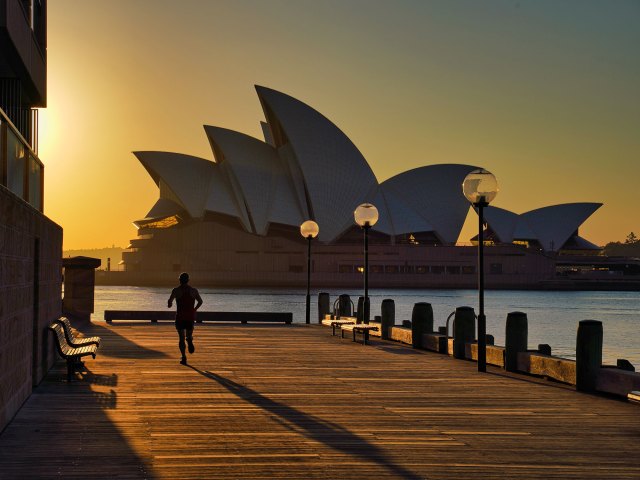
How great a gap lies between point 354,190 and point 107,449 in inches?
3758

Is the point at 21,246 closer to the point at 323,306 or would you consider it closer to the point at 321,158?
the point at 323,306

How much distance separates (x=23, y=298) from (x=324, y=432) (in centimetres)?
372

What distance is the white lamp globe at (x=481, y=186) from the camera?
49.5 ft

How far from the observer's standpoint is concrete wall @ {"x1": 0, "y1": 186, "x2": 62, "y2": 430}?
8359 mm

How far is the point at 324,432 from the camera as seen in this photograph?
8602 millimetres

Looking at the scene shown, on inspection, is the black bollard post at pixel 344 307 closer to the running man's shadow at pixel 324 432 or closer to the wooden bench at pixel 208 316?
the wooden bench at pixel 208 316

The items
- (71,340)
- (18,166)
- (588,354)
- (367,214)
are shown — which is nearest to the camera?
(18,166)

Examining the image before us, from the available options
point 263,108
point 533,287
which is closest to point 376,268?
point 533,287

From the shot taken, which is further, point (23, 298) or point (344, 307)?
point (344, 307)

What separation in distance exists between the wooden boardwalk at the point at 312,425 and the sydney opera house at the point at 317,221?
2881 inches

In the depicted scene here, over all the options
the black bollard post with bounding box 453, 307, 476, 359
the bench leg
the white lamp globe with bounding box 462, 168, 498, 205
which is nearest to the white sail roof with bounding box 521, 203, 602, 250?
the black bollard post with bounding box 453, 307, 476, 359

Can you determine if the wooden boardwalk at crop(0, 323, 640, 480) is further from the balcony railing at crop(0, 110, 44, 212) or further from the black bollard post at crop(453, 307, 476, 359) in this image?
the balcony railing at crop(0, 110, 44, 212)

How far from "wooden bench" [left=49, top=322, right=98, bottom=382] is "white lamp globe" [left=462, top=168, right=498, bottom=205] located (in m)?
6.62

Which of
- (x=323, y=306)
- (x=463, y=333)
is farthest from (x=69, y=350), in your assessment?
(x=323, y=306)
